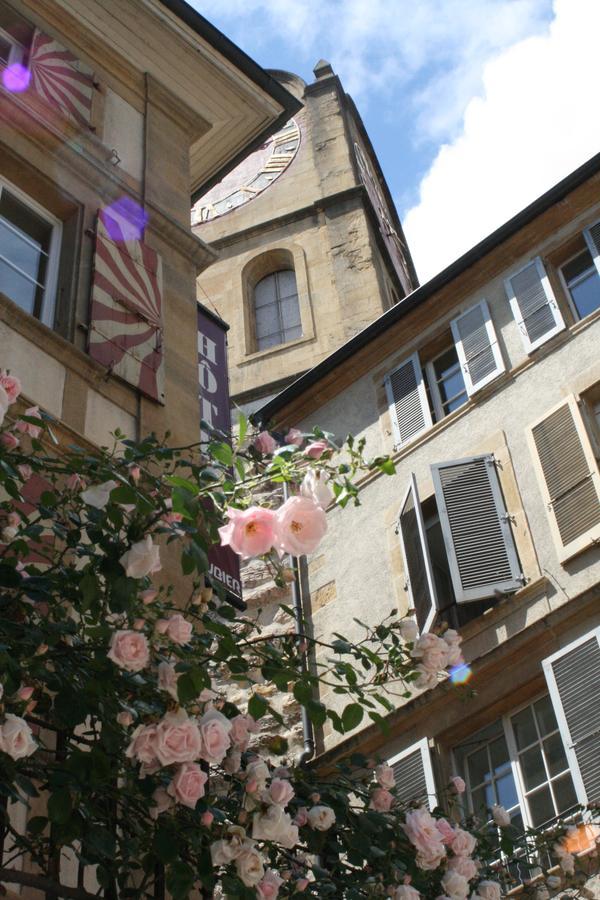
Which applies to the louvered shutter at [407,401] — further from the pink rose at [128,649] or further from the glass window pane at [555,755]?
the pink rose at [128,649]

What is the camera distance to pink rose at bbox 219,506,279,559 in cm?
403

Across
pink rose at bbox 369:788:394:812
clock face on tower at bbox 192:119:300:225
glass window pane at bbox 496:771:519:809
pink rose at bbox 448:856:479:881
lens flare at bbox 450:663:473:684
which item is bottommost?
pink rose at bbox 448:856:479:881

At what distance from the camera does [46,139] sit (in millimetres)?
8258

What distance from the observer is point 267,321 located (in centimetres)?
2462

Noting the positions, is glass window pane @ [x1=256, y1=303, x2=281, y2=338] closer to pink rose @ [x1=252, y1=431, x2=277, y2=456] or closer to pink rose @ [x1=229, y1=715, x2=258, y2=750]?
pink rose @ [x1=252, y1=431, x2=277, y2=456]

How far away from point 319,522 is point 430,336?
9.97m

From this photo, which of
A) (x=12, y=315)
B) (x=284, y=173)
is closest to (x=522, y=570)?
(x=12, y=315)

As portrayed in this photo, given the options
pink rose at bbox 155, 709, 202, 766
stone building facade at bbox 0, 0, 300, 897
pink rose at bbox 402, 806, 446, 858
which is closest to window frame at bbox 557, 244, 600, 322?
stone building facade at bbox 0, 0, 300, 897

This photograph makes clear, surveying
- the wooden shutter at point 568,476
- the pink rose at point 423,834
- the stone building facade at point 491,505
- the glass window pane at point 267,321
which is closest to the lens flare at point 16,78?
the stone building facade at point 491,505

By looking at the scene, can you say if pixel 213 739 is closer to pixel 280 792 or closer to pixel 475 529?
pixel 280 792

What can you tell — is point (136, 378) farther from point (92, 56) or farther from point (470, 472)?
point (470, 472)

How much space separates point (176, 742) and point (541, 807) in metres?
6.25

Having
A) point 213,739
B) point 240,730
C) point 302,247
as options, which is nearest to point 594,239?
point 240,730

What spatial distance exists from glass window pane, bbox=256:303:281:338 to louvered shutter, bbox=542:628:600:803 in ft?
49.2
